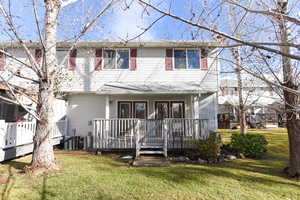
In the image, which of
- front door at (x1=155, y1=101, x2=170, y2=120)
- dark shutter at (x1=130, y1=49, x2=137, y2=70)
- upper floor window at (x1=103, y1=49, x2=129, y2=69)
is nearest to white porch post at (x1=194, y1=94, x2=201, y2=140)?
front door at (x1=155, y1=101, x2=170, y2=120)

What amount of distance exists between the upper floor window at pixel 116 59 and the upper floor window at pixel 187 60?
305cm

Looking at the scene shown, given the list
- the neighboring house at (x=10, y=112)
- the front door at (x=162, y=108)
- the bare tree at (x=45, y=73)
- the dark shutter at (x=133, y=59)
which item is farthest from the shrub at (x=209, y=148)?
the neighboring house at (x=10, y=112)

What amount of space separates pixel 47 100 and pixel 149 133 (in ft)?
13.8

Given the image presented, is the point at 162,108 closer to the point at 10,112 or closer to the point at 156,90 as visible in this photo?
the point at 156,90

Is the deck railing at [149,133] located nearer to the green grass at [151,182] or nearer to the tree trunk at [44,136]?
the green grass at [151,182]

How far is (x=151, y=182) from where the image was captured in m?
4.50

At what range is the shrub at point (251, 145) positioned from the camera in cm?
730

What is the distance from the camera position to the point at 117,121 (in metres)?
7.73

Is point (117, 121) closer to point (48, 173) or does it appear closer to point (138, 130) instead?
point (138, 130)

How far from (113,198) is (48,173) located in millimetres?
2440

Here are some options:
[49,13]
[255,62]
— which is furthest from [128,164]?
[49,13]

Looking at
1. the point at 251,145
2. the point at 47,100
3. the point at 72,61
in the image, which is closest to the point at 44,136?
the point at 47,100

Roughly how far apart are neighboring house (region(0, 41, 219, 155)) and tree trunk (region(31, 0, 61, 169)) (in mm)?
4709

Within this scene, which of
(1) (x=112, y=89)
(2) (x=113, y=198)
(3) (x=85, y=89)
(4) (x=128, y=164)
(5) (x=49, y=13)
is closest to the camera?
(2) (x=113, y=198)
